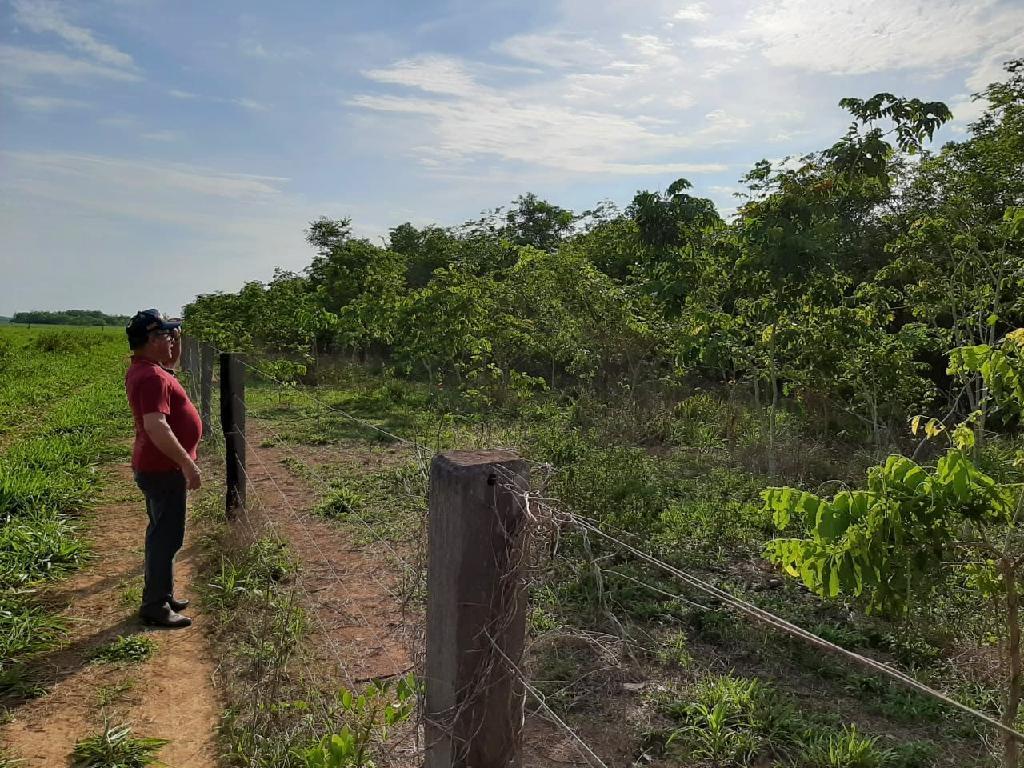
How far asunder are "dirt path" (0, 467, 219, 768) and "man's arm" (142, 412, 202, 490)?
1001 millimetres

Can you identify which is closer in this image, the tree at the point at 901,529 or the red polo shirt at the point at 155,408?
the tree at the point at 901,529

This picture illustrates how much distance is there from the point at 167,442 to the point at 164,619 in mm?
1176

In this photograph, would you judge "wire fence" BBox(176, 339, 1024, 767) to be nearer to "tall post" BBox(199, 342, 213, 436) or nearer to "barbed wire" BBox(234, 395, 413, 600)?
"barbed wire" BBox(234, 395, 413, 600)

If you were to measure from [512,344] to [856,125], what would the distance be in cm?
956


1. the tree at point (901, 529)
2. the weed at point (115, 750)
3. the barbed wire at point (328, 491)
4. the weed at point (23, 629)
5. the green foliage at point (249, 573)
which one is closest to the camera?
the tree at point (901, 529)

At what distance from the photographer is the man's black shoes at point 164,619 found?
4.12 meters

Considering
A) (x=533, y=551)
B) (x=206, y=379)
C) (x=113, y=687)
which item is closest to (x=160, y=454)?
(x=113, y=687)

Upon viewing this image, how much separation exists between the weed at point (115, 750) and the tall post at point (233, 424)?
2.65 meters

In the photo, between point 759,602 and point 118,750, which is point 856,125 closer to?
point 759,602

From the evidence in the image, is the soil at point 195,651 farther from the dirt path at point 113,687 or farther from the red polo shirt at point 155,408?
the red polo shirt at point 155,408

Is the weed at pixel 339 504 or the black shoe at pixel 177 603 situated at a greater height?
the weed at pixel 339 504

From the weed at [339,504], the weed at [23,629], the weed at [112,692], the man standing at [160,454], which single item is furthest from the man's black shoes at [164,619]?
the weed at [339,504]

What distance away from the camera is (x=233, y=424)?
557 cm

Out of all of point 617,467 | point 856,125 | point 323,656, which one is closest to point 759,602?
point 617,467
